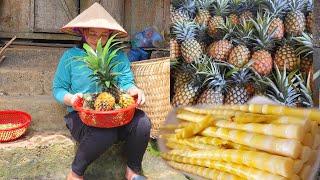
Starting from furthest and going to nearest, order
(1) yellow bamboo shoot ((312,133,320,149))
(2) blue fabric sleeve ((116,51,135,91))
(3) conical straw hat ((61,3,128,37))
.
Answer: (2) blue fabric sleeve ((116,51,135,91)), (3) conical straw hat ((61,3,128,37)), (1) yellow bamboo shoot ((312,133,320,149))

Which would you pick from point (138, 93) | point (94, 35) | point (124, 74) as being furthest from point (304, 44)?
point (94, 35)

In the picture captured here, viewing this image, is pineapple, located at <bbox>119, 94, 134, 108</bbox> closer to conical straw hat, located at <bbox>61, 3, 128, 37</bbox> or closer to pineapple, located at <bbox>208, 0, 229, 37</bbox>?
conical straw hat, located at <bbox>61, 3, 128, 37</bbox>

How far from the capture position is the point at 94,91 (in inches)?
120

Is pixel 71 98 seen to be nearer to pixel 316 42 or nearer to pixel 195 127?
pixel 195 127

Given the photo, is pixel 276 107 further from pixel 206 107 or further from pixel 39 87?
pixel 39 87

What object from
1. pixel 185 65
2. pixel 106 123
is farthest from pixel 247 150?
pixel 106 123

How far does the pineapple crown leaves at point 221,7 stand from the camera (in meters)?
1.95

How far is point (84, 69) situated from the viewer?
3.05 meters

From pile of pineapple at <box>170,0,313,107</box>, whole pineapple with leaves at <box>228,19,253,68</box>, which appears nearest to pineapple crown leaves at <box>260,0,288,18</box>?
pile of pineapple at <box>170,0,313,107</box>

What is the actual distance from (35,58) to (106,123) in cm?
180

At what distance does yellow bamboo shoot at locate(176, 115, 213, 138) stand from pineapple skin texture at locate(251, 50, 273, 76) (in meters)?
0.32

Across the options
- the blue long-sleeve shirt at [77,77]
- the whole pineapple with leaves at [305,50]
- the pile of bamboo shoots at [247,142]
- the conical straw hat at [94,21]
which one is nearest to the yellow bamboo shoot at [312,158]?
the pile of bamboo shoots at [247,142]

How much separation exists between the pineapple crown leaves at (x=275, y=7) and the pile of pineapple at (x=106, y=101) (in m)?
1.15

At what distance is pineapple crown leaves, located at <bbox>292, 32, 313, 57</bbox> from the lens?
1809 mm
